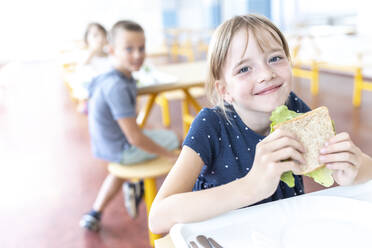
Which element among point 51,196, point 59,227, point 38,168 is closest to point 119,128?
point 59,227

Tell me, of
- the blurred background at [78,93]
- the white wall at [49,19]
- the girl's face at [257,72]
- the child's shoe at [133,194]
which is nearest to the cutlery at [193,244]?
the girl's face at [257,72]

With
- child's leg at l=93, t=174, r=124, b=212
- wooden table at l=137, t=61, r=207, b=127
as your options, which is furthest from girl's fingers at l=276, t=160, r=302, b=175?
child's leg at l=93, t=174, r=124, b=212

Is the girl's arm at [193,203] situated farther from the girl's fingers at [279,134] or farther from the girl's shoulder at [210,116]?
the girl's shoulder at [210,116]

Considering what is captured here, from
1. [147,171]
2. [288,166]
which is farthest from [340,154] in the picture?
[147,171]

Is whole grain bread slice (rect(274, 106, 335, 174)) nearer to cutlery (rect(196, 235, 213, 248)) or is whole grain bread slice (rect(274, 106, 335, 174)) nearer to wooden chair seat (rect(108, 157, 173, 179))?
cutlery (rect(196, 235, 213, 248))

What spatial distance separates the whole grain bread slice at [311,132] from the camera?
72 centimetres

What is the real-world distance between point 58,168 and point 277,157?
9.20 feet

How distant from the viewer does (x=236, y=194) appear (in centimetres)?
75

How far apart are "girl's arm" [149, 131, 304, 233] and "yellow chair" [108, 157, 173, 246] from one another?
90 centimetres

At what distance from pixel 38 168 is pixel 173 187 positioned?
2664 mm

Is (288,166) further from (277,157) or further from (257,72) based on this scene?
(257,72)

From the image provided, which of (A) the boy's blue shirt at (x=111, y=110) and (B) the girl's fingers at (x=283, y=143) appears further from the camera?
(A) the boy's blue shirt at (x=111, y=110)

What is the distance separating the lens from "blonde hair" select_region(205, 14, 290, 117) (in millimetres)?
941

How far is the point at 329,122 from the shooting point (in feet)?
2.54
